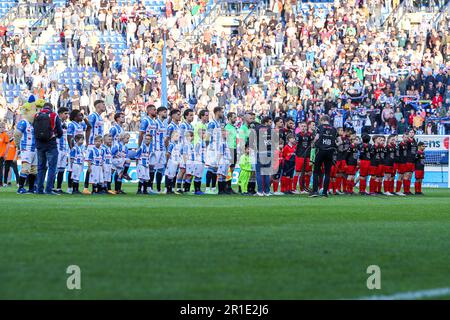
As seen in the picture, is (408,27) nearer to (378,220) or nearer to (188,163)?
(188,163)

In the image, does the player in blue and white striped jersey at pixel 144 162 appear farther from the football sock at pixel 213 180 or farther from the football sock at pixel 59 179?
the football sock at pixel 59 179

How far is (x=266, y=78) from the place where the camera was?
4372 cm

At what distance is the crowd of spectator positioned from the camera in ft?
126

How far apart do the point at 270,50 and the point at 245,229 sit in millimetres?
31363

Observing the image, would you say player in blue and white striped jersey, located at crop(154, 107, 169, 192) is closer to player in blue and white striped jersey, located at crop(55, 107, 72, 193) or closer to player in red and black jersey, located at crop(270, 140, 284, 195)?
player in blue and white striped jersey, located at crop(55, 107, 72, 193)

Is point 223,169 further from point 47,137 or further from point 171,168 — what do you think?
point 47,137

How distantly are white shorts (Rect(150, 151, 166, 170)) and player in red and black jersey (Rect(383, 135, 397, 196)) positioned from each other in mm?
6808

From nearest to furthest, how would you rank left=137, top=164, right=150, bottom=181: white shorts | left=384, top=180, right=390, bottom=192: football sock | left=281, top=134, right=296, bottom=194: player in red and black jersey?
left=137, top=164, right=150, bottom=181: white shorts
left=281, top=134, right=296, bottom=194: player in red and black jersey
left=384, top=180, right=390, bottom=192: football sock

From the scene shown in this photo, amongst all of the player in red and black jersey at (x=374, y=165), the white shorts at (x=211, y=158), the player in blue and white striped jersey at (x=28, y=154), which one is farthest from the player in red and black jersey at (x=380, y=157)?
the player in blue and white striped jersey at (x=28, y=154)

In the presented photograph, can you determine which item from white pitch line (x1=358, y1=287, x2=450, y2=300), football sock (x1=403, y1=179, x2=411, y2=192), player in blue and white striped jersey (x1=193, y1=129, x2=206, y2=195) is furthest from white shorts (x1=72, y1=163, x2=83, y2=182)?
→ white pitch line (x1=358, y1=287, x2=450, y2=300)

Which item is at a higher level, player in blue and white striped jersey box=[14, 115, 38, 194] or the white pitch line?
player in blue and white striped jersey box=[14, 115, 38, 194]

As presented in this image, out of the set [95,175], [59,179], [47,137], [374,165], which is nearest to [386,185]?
[374,165]

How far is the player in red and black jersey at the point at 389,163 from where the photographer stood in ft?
101

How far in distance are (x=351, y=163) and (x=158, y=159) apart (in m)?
5.91
